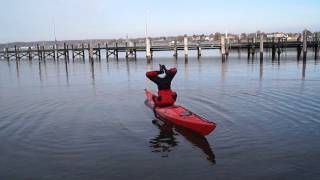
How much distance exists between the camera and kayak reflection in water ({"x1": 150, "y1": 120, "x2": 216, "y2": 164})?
1291 centimetres

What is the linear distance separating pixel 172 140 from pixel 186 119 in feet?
3.39

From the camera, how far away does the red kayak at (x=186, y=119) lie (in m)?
13.9

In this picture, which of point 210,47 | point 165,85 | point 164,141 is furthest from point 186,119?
point 210,47

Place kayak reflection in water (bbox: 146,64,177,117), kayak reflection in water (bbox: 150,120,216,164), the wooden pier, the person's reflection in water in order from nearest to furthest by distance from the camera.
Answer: kayak reflection in water (bbox: 150,120,216,164) < the person's reflection in water < kayak reflection in water (bbox: 146,64,177,117) < the wooden pier

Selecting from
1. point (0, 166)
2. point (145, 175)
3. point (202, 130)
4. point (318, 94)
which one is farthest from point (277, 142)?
point (318, 94)

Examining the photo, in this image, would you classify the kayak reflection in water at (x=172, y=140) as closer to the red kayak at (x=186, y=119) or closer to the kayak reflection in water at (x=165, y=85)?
the red kayak at (x=186, y=119)

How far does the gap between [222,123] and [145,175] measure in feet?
21.1

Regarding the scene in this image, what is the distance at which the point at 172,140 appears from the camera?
47.1 ft

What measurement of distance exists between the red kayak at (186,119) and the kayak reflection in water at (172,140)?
0.24 m

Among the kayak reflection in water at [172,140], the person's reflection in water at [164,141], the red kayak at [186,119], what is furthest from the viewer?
the red kayak at [186,119]

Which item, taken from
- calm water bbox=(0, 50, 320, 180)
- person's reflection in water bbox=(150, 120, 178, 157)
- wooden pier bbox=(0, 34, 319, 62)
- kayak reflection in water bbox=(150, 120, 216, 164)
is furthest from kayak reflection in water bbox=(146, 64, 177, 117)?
wooden pier bbox=(0, 34, 319, 62)

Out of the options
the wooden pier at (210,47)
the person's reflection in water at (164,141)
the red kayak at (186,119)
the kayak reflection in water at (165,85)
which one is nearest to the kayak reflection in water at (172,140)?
the person's reflection in water at (164,141)

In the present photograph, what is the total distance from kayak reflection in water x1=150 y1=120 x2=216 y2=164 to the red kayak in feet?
0.79

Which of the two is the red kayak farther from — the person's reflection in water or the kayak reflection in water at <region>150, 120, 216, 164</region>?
the person's reflection in water
